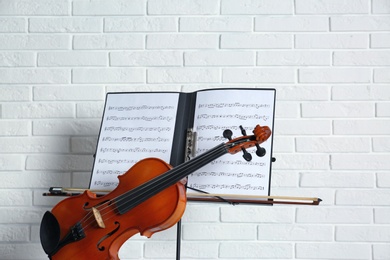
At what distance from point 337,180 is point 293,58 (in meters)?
0.56

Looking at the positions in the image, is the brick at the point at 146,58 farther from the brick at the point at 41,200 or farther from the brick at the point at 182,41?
the brick at the point at 41,200

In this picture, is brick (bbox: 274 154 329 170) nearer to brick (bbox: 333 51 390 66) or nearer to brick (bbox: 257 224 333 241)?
brick (bbox: 257 224 333 241)

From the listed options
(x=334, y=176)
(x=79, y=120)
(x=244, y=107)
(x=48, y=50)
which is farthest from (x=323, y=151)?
(x=48, y=50)

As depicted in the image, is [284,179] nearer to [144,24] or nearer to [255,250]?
[255,250]

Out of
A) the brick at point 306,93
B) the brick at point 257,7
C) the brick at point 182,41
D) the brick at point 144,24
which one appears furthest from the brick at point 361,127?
Result: the brick at point 144,24

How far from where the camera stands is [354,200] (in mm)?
2016

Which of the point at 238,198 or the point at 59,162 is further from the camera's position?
the point at 59,162

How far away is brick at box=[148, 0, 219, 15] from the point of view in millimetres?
2082

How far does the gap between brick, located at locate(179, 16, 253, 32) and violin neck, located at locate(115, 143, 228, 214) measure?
0.79m

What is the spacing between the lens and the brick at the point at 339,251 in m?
2.01

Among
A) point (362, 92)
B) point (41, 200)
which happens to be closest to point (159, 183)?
point (41, 200)

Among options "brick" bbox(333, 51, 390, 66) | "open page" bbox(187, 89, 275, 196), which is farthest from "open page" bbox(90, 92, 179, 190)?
"brick" bbox(333, 51, 390, 66)

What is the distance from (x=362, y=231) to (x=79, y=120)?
1325mm

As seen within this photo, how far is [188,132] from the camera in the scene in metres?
1.63
